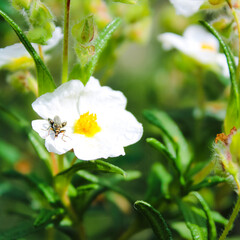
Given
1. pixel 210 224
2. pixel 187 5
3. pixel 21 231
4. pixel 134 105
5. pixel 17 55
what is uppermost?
pixel 187 5

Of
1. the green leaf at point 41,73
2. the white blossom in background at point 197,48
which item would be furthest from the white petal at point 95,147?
the white blossom in background at point 197,48

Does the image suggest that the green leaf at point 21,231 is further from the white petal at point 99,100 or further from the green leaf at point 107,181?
the white petal at point 99,100

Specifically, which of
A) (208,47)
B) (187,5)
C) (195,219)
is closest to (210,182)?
(195,219)

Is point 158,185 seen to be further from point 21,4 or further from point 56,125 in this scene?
point 21,4

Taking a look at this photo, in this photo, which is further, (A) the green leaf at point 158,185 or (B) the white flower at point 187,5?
(A) the green leaf at point 158,185

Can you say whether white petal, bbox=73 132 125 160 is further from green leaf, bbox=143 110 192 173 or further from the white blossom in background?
the white blossom in background

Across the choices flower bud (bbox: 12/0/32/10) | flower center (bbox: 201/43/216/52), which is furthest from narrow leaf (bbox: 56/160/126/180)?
flower center (bbox: 201/43/216/52)
